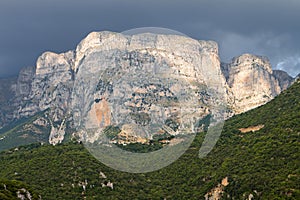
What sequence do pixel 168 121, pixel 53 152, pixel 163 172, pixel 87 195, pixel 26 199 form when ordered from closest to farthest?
pixel 26 199, pixel 168 121, pixel 87 195, pixel 163 172, pixel 53 152

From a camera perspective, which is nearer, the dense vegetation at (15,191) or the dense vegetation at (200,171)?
the dense vegetation at (15,191)

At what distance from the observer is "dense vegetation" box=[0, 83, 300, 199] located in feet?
231

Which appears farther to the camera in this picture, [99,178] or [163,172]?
[163,172]

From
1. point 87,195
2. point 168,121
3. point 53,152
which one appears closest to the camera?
point 168,121

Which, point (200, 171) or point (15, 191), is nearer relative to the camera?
point (15, 191)

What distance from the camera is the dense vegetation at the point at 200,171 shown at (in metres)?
70.5

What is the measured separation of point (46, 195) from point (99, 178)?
14669mm

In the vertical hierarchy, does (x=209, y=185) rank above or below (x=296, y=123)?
below

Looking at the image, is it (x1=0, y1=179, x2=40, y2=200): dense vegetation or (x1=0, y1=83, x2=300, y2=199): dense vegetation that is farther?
(x1=0, y1=83, x2=300, y2=199): dense vegetation

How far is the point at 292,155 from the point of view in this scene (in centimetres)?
7269

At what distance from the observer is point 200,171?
9212 cm

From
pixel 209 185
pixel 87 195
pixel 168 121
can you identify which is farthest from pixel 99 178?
pixel 168 121

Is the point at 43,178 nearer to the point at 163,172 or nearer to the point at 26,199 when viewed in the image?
the point at 163,172

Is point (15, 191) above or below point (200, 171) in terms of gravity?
above
